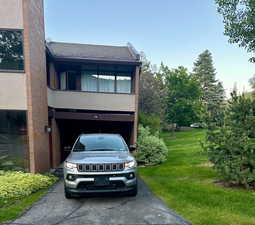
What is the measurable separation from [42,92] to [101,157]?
5.36 metres

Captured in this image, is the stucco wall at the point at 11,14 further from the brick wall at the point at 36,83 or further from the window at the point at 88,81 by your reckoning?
the window at the point at 88,81

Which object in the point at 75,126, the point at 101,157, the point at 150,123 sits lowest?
the point at 75,126

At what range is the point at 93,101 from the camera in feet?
35.2

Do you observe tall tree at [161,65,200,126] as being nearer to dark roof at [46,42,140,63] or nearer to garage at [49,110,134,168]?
dark roof at [46,42,140,63]

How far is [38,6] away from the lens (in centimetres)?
825

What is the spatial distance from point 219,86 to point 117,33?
125 ft

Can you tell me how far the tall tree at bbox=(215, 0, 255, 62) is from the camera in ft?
18.7

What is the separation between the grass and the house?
178 centimetres

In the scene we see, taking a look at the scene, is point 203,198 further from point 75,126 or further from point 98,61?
point 75,126

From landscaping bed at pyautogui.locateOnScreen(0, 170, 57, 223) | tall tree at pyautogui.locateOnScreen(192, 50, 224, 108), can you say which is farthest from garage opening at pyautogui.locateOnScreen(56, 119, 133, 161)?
tall tree at pyautogui.locateOnScreen(192, 50, 224, 108)

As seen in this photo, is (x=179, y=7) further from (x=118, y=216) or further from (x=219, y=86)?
(x=219, y=86)

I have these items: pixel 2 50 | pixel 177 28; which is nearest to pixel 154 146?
pixel 2 50

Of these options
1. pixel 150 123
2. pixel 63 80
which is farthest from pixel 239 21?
pixel 63 80

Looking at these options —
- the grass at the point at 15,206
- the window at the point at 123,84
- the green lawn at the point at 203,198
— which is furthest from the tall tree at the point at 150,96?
the grass at the point at 15,206
